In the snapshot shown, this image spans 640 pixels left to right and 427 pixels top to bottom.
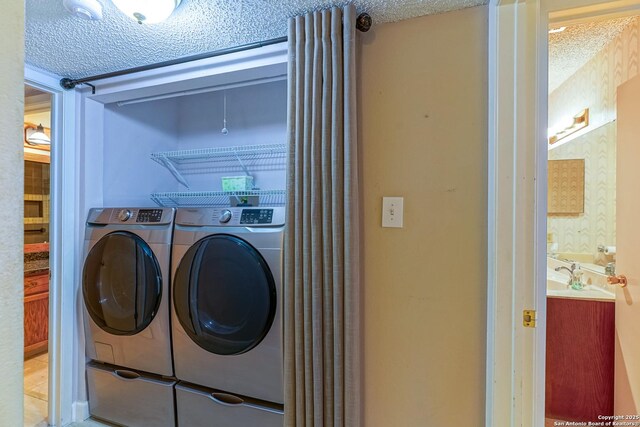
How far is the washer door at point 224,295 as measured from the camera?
139 cm

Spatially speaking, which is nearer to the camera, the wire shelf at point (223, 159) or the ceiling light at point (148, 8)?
the ceiling light at point (148, 8)

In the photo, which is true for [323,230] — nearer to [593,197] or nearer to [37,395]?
[593,197]

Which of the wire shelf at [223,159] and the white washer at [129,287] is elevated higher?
the wire shelf at [223,159]

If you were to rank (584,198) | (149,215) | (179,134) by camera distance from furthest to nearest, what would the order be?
1. (179,134)
2. (584,198)
3. (149,215)

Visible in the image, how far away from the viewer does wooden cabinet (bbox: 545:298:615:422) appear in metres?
1.73

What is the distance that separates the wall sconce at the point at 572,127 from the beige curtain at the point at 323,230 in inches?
82.0

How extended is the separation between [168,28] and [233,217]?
0.90 metres

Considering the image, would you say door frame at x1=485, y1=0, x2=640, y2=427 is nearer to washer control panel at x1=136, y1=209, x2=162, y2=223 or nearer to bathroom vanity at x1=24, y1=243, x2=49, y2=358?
washer control panel at x1=136, y1=209, x2=162, y2=223

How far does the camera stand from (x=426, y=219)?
4.00 feet

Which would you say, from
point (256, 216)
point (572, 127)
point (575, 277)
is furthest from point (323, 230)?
point (572, 127)

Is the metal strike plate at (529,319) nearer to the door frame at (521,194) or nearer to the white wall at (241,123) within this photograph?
the door frame at (521,194)

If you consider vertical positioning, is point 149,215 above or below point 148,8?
below

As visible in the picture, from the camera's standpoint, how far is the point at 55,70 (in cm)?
168

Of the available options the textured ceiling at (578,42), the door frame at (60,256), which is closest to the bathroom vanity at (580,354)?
the textured ceiling at (578,42)
